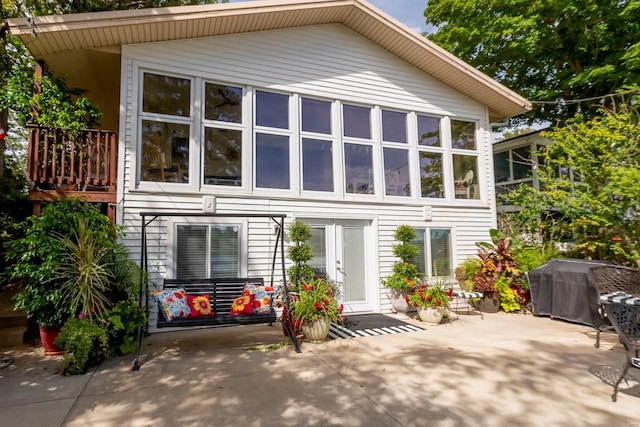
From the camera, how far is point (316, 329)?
472 cm

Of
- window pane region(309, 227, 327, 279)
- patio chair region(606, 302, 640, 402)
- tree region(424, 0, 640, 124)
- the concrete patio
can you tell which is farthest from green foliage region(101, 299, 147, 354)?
tree region(424, 0, 640, 124)

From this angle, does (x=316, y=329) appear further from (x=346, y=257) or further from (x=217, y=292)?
(x=346, y=257)

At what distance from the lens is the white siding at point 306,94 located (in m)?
5.57

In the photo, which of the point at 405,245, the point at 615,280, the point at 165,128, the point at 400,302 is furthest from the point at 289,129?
the point at 615,280

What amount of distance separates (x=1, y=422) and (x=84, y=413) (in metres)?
0.57

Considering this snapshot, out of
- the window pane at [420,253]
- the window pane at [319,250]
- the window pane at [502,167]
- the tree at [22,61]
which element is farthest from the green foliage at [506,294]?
the tree at [22,61]

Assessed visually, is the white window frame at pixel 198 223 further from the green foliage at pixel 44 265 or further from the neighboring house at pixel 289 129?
the green foliage at pixel 44 265

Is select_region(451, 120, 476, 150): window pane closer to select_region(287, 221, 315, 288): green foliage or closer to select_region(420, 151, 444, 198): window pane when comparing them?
select_region(420, 151, 444, 198): window pane

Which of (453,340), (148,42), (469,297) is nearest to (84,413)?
(453,340)

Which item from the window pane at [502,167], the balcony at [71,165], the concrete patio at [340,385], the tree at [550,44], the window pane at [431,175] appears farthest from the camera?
the window pane at [502,167]

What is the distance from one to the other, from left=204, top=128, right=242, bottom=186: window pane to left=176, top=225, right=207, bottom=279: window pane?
2.90 feet

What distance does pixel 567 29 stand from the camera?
35.0 ft

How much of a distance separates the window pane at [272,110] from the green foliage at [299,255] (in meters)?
2.04

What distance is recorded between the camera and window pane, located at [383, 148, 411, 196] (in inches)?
287
